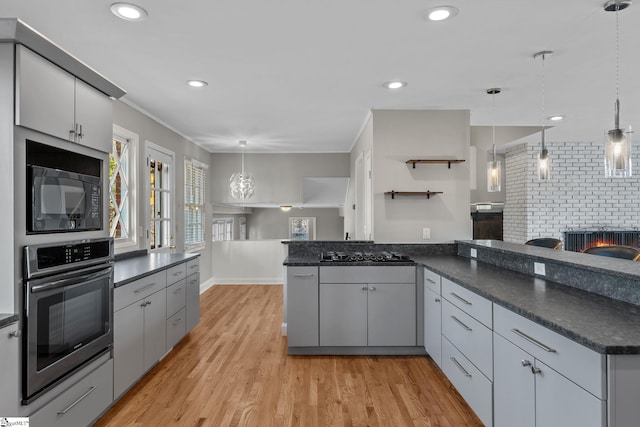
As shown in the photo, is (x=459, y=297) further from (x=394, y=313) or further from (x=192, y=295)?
(x=192, y=295)

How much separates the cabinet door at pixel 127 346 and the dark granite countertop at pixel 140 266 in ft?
0.64

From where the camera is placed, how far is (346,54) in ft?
8.46

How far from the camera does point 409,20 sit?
83.4 inches

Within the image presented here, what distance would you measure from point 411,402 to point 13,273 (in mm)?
2354

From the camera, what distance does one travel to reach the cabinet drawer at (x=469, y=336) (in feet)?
6.53

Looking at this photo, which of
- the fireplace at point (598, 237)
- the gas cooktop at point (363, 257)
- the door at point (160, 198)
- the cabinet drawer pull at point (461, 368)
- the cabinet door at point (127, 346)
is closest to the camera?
the cabinet drawer pull at point (461, 368)

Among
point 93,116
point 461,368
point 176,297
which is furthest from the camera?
point 176,297

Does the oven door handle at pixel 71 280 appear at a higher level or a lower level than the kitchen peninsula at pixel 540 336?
higher

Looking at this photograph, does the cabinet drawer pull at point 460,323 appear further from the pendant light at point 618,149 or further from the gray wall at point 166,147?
the gray wall at point 166,147

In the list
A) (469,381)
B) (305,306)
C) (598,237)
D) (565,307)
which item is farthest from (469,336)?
(598,237)

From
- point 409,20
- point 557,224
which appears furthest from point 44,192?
point 557,224

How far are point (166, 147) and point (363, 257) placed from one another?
9.55 ft

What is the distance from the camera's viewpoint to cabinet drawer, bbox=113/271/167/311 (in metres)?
2.40

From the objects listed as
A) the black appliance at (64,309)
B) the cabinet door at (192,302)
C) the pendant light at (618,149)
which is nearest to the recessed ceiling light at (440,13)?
the pendant light at (618,149)
